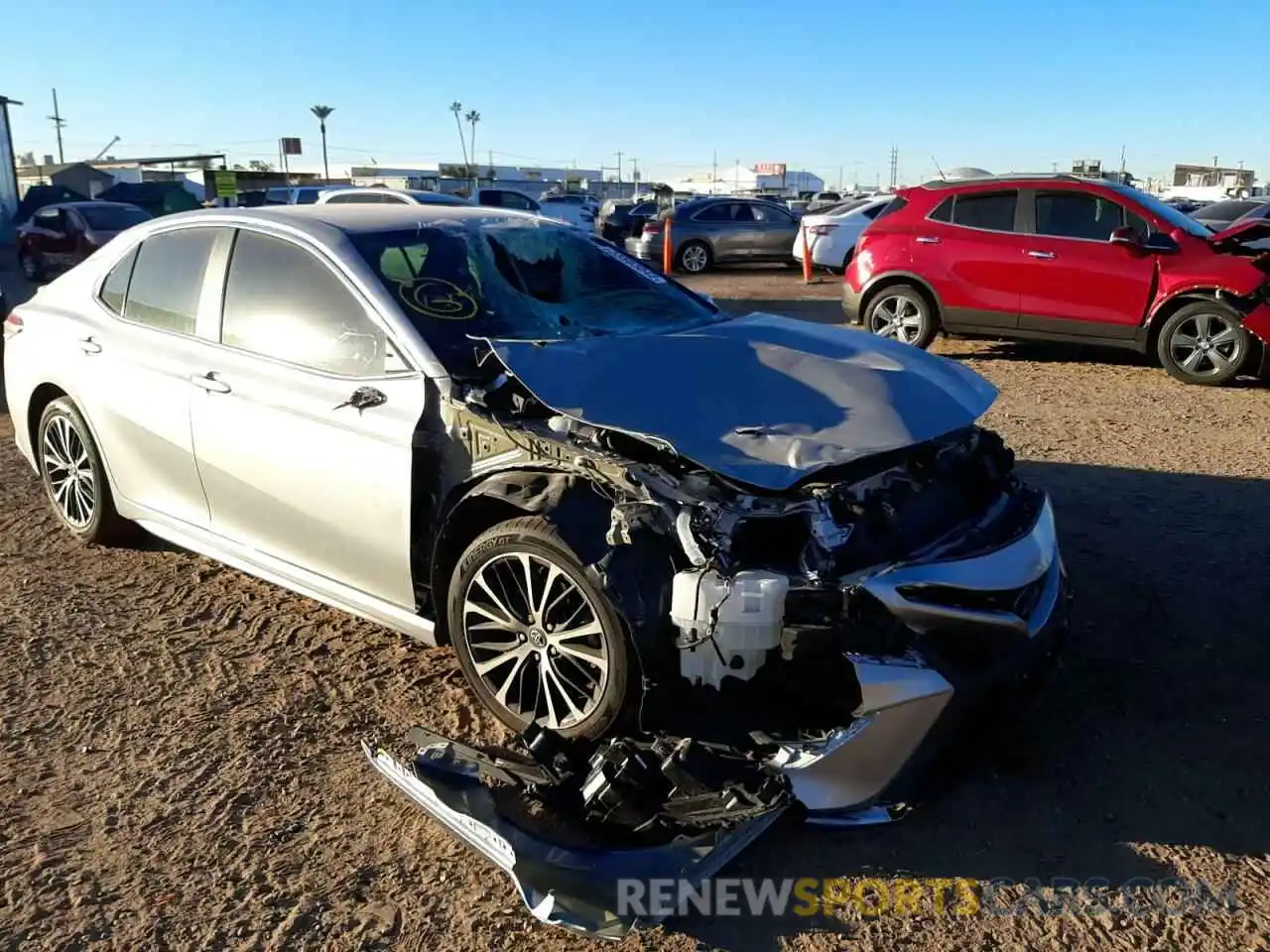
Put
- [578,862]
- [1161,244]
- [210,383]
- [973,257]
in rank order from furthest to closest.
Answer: [973,257]
[1161,244]
[210,383]
[578,862]

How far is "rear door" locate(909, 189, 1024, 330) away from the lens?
9.20m

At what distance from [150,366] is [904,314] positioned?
7.37m

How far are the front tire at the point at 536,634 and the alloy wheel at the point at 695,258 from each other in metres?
17.4

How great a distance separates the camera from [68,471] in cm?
508

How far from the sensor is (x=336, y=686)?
375 cm

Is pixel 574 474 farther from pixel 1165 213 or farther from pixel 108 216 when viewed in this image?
pixel 108 216

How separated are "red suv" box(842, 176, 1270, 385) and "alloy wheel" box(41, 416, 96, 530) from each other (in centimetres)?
732

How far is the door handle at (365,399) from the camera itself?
11.4ft

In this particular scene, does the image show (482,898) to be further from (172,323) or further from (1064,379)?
(1064,379)

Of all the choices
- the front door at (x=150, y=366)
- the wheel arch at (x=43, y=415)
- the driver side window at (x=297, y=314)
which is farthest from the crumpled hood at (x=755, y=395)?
the wheel arch at (x=43, y=415)

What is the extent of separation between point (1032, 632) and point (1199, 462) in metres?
4.16

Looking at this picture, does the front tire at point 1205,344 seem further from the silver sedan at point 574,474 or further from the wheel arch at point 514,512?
the wheel arch at point 514,512

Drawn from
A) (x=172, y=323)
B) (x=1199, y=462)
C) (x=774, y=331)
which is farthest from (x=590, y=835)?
(x=1199, y=462)

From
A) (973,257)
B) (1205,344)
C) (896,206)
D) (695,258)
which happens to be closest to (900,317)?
(973,257)
